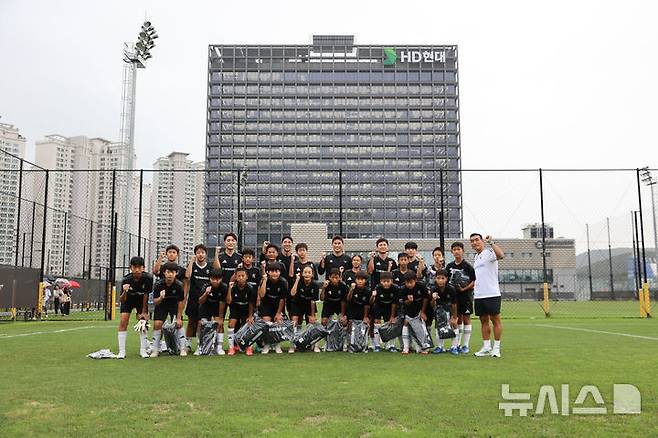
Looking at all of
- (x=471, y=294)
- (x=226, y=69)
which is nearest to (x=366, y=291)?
(x=471, y=294)

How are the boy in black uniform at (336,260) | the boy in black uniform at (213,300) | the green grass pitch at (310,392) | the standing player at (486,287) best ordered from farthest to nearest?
the boy in black uniform at (336,260)
the boy in black uniform at (213,300)
the standing player at (486,287)
the green grass pitch at (310,392)

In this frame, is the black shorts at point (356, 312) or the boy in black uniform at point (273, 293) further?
the black shorts at point (356, 312)

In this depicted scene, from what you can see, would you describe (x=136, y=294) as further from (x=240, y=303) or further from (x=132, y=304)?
(x=240, y=303)

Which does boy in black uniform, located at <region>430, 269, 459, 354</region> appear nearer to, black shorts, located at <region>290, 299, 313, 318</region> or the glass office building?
black shorts, located at <region>290, 299, 313, 318</region>

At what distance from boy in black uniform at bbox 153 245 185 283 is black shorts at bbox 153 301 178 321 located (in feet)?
1.52

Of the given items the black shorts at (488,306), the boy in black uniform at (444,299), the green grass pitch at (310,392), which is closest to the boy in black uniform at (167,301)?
the green grass pitch at (310,392)

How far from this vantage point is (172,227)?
2216 inches

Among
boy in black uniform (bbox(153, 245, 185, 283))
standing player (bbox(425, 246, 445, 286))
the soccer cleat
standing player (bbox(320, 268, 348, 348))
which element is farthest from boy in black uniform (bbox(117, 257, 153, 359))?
the soccer cleat

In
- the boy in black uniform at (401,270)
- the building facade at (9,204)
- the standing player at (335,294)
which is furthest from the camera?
the building facade at (9,204)

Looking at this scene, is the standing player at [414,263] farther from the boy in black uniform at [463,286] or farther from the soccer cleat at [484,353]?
the soccer cleat at [484,353]

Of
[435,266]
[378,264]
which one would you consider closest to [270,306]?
[378,264]

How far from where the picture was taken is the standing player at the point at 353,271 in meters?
9.23

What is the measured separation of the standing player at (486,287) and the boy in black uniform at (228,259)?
4.14 metres

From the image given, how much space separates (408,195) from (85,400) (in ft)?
339
